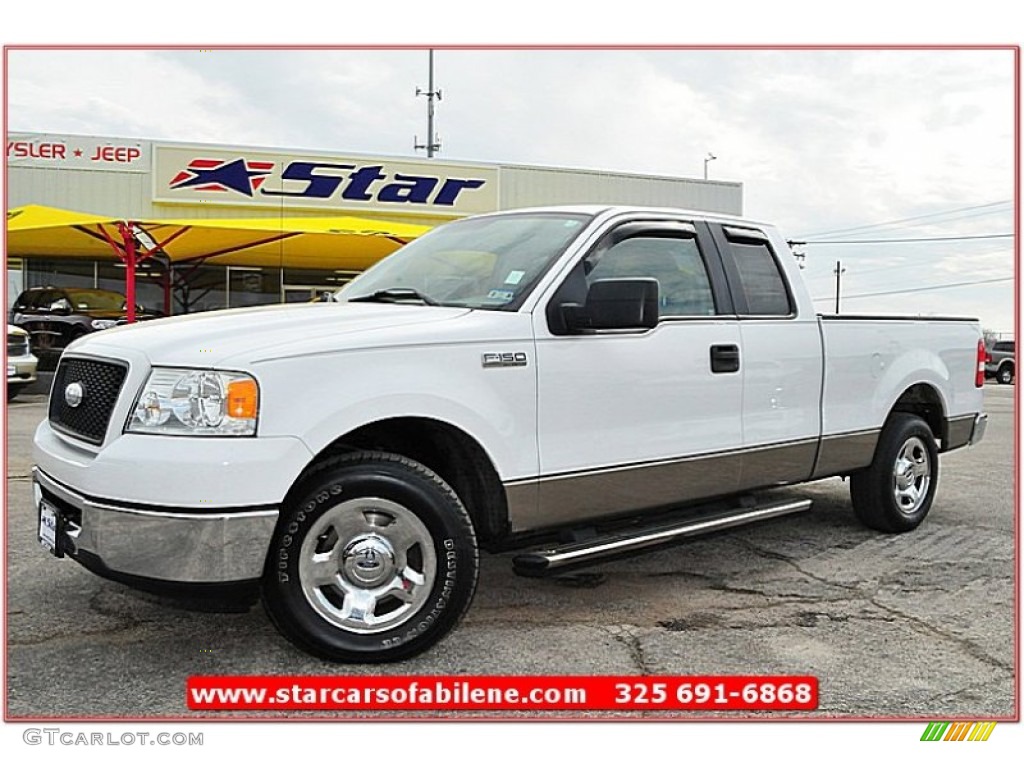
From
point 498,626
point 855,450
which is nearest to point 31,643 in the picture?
point 498,626

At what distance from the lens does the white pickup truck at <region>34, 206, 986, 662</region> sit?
3.26 meters

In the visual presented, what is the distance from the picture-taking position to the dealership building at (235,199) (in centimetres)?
1648

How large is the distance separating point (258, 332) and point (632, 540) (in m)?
1.79

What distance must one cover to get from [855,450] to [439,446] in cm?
276

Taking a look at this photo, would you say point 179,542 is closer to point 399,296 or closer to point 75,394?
point 75,394

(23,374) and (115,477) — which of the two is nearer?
(115,477)

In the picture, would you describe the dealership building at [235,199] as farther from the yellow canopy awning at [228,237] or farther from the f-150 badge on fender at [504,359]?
the f-150 badge on fender at [504,359]

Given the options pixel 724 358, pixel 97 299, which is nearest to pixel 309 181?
pixel 97 299

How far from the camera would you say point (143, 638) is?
12.5ft

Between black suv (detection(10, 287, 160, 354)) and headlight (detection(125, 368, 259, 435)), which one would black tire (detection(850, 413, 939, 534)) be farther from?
black suv (detection(10, 287, 160, 354))

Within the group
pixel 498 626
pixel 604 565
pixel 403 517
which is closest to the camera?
pixel 403 517

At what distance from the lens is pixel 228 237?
15.8 m

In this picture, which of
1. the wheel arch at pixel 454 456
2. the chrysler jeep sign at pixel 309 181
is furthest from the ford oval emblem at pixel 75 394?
the chrysler jeep sign at pixel 309 181
